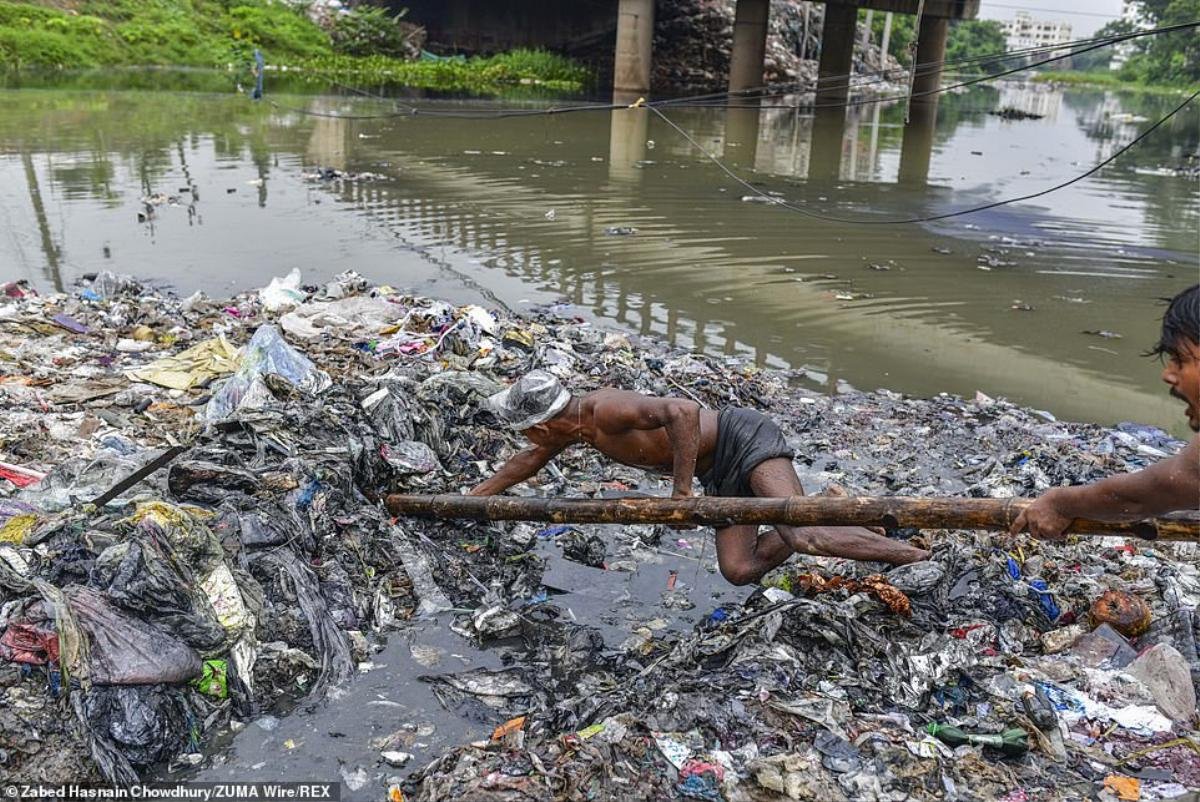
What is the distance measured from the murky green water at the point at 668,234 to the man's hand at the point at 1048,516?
4381 mm

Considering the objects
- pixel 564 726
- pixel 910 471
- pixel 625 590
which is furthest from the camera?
pixel 910 471

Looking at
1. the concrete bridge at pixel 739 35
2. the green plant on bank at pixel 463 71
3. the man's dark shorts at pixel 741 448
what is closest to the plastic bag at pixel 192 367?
the man's dark shorts at pixel 741 448

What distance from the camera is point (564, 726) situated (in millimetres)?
3256

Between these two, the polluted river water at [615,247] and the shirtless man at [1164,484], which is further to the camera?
the polluted river water at [615,247]

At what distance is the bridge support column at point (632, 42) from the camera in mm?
27547

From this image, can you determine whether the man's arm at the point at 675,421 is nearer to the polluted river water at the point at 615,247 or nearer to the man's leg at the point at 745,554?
the man's leg at the point at 745,554

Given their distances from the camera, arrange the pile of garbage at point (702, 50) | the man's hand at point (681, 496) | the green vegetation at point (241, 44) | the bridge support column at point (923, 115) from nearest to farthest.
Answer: the man's hand at point (681, 496) < the bridge support column at point (923, 115) < the green vegetation at point (241, 44) < the pile of garbage at point (702, 50)

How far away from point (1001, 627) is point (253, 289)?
24.5 feet

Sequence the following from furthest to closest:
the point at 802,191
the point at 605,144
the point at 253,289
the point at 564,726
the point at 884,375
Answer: the point at 605,144
the point at 802,191
the point at 253,289
the point at 884,375
the point at 564,726

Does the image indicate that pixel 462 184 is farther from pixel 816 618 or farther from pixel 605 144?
pixel 816 618

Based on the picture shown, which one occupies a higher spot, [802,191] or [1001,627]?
[802,191]

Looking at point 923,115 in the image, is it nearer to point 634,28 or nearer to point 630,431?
point 634,28

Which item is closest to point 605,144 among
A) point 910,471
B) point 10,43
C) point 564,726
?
point 910,471

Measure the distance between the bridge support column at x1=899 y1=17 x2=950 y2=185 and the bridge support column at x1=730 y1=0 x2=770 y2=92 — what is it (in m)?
4.58
